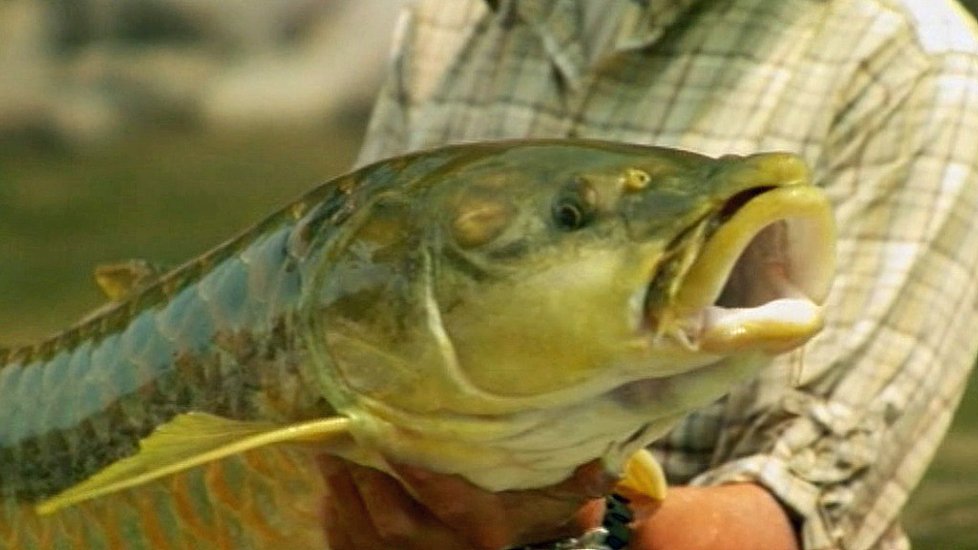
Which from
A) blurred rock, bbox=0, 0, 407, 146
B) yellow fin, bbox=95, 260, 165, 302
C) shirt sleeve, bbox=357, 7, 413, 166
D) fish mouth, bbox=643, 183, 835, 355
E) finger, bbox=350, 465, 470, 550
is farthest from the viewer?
blurred rock, bbox=0, 0, 407, 146

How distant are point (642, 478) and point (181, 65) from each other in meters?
8.29

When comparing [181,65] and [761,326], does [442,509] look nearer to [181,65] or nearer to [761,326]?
[761,326]

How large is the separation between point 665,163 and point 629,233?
0.07 metres

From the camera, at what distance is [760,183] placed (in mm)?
1511

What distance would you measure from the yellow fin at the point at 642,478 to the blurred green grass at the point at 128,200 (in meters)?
3.52

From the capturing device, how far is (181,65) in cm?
1001

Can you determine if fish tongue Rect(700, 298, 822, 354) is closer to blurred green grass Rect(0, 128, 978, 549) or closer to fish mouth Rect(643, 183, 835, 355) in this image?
fish mouth Rect(643, 183, 835, 355)

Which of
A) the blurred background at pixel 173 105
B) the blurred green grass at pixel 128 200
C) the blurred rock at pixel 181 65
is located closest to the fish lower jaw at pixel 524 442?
the blurred green grass at pixel 128 200

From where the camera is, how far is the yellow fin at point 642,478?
1.87 meters

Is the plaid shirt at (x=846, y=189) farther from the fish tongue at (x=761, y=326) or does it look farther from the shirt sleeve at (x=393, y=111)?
the fish tongue at (x=761, y=326)

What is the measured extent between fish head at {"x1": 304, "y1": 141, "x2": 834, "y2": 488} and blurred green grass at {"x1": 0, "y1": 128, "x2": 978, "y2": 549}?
3832 mm

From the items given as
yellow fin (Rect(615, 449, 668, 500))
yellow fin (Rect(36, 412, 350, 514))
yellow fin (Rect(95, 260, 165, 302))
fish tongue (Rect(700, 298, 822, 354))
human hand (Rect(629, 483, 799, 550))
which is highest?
yellow fin (Rect(95, 260, 165, 302))

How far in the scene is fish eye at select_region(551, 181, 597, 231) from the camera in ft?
5.24

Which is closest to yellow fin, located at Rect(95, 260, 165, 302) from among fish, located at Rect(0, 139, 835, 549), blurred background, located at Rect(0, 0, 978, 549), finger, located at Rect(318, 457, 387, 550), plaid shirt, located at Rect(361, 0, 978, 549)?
fish, located at Rect(0, 139, 835, 549)
